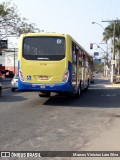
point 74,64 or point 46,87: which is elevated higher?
point 74,64

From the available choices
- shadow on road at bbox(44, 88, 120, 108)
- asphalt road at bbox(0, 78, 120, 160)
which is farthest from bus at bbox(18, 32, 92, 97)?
asphalt road at bbox(0, 78, 120, 160)

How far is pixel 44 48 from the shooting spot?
60.4ft

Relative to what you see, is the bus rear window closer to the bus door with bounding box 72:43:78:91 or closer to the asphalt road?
the bus door with bounding box 72:43:78:91

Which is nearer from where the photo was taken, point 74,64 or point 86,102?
point 74,64

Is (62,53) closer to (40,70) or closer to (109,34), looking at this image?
(40,70)

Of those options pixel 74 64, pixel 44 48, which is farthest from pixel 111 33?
pixel 44 48

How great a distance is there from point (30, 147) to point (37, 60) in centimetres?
976

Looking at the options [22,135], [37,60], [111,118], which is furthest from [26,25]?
[22,135]

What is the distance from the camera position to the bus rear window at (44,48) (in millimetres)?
18266

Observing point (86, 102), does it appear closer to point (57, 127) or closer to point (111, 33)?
point (57, 127)

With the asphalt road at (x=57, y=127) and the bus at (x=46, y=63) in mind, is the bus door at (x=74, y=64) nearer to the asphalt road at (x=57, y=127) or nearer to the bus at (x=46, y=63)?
the bus at (x=46, y=63)

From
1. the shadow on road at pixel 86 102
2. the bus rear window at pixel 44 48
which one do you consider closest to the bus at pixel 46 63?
the bus rear window at pixel 44 48

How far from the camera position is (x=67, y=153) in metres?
8.34

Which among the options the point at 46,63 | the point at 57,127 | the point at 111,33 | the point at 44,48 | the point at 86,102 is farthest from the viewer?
the point at 111,33
